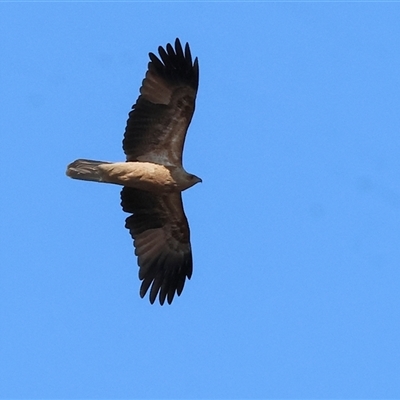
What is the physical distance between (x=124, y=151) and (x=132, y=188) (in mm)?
716

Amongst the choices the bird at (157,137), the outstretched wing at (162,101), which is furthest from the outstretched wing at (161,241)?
the outstretched wing at (162,101)

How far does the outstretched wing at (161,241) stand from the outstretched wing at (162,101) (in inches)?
39.5

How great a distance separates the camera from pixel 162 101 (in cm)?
2039

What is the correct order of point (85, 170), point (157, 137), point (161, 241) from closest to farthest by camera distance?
point (85, 170), point (157, 137), point (161, 241)

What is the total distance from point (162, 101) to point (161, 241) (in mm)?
2413

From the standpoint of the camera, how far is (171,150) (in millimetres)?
20672

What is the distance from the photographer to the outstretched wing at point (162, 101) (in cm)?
2034

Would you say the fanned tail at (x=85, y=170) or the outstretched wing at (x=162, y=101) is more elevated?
the outstretched wing at (x=162, y=101)

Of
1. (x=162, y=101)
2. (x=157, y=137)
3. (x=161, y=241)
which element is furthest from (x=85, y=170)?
(x=161, y=241)

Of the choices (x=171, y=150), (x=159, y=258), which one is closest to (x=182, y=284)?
(x=159, y=258)

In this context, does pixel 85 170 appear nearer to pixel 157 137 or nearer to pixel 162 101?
pixel 157 137

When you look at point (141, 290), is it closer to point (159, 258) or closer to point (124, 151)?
point (159, 258)

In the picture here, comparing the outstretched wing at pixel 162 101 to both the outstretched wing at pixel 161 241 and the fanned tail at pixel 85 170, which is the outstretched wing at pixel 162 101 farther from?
the outstretched wing at pixel 161 241

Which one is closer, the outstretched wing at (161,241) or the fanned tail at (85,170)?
the fanned tail at (85,170)
